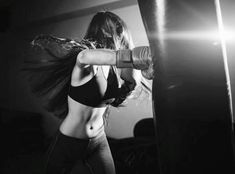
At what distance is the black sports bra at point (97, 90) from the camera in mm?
1402

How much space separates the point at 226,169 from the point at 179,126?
145 millimetres

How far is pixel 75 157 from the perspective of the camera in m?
1.42

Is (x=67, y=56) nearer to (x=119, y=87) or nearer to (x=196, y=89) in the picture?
(x=119, y=87)

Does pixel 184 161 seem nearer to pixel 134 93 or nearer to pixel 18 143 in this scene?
pixel 134 93

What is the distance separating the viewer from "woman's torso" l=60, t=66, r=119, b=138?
1.41 metres

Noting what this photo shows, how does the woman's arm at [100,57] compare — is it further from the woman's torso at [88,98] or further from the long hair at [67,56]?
the long hair at [67,56]

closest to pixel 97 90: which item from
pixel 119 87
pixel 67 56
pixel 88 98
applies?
pixel 88 98

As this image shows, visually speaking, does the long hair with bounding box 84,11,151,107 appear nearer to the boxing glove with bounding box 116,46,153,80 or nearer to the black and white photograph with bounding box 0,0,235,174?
the black and white photograph with bounding box 0,0,235,174

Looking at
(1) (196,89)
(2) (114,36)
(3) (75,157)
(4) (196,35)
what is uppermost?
(2) (114,36)

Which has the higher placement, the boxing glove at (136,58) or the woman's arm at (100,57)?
the woman's arm at (100,57)

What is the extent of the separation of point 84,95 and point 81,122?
192 mm

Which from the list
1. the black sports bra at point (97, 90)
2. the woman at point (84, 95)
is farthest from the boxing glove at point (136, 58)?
the black sports bra at point (97, 90)

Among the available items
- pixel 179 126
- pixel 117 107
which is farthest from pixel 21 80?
pixel 179 126

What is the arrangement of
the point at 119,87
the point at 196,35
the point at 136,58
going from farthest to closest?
the point at 119,87, the point at 136,58, the point at 196,35
